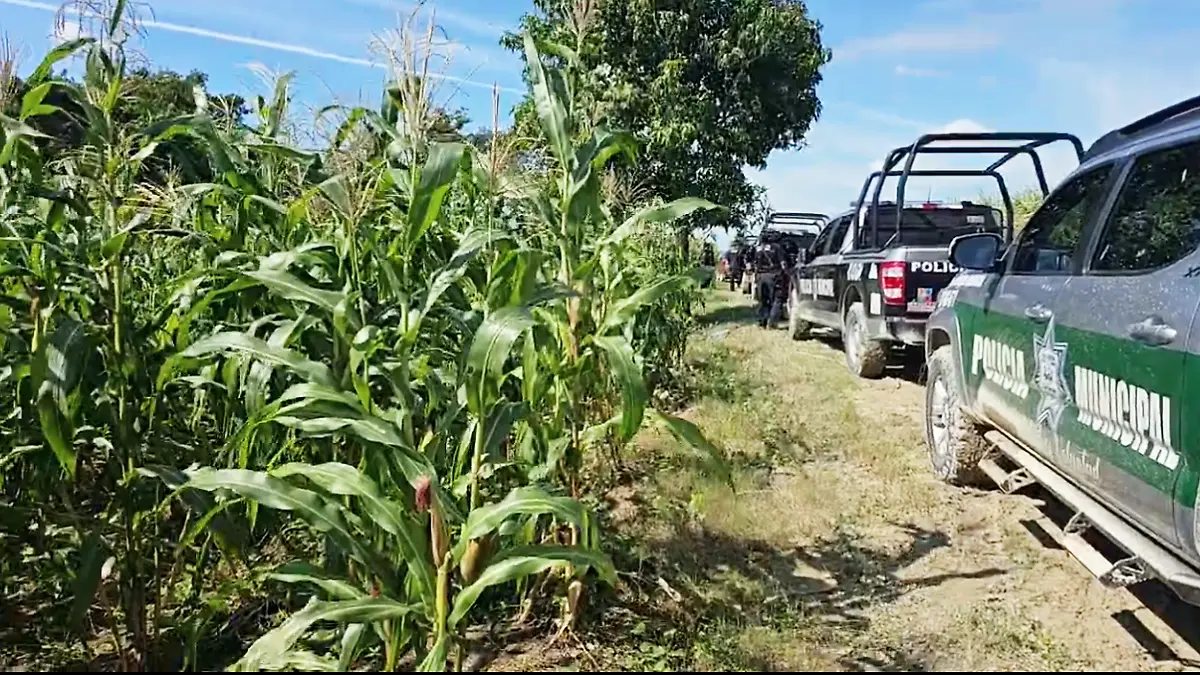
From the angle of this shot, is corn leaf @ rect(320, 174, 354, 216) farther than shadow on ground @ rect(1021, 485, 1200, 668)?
No

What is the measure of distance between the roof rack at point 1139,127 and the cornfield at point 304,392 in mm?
1784

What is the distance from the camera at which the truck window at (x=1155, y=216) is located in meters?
3.28

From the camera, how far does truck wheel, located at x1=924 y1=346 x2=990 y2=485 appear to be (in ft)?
17.9

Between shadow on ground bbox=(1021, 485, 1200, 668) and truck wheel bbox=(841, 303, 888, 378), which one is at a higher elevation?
truck wheel bbox=(841, 303, 888, 378)

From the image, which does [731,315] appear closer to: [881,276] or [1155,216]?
[881,276]

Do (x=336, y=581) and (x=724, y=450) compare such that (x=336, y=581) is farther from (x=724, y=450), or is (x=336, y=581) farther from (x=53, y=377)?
(x=724, y=450)

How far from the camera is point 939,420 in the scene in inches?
237

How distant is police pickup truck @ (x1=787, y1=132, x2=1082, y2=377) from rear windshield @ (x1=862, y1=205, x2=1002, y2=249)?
0.4 inches

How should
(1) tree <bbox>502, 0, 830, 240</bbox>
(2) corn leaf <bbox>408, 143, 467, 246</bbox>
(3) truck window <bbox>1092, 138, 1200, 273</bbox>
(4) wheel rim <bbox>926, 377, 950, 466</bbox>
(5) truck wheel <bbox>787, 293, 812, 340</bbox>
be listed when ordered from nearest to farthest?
(2) corn leaf <bbox>408, 143, 467, 246</bbox>
(3) truck window <bbox>1092, 138, 1200, 273</bbox>
(4) wheel rim <bbox>926, 377, 950, 466</bbox>
(5) truck wheel <bbox>787, 293, 812, 340</bbox>
(1) tree <bbox>502, 0, 830, 240</bbox>

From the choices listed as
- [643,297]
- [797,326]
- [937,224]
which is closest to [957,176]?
[937,224]

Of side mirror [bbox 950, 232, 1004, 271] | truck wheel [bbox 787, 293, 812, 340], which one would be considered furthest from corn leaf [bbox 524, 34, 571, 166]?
truck wheel [bbox 787, 293, 812, 340]

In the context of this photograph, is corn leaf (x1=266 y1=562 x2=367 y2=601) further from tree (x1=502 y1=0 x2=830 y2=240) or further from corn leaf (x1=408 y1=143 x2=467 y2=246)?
tree (x1=502 y1=0 x2=830 y2=240)

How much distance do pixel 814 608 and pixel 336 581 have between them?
1.96 metres

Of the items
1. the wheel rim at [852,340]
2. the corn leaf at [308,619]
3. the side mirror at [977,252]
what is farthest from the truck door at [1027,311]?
the wheel rim at [852,340]
